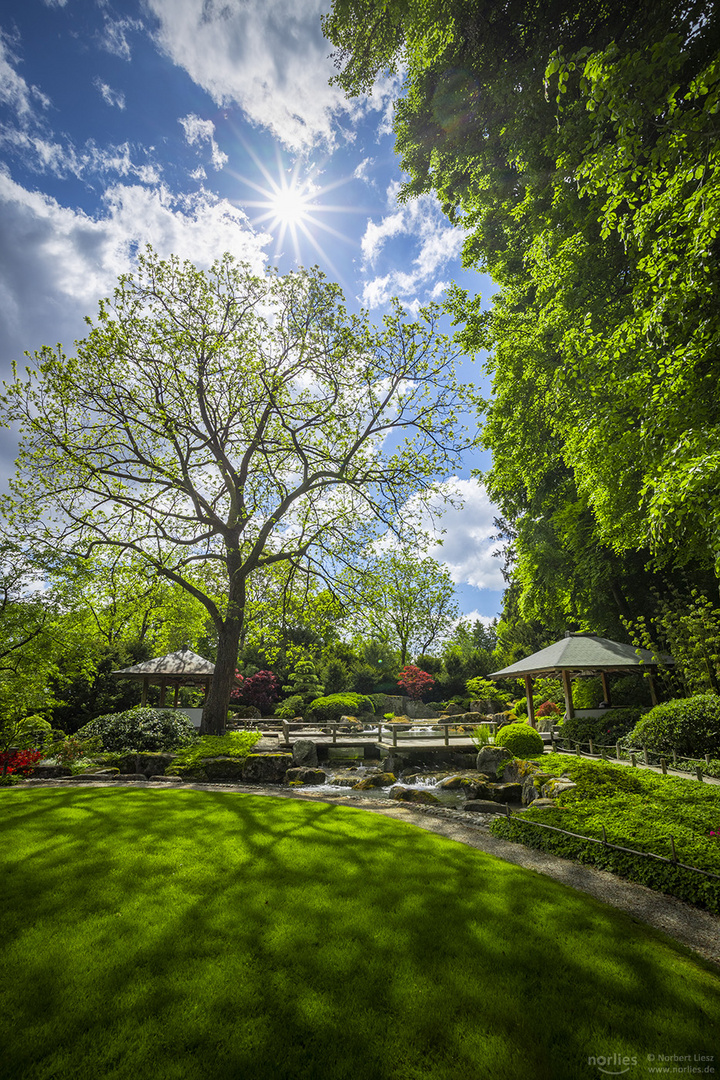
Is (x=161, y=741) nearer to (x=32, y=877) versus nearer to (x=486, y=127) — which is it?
(x=32, y=877)

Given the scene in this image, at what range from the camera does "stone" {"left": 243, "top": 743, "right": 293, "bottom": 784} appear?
39.1 ft

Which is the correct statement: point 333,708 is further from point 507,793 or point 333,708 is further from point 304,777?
point 507,793

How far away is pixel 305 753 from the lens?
1602 cm

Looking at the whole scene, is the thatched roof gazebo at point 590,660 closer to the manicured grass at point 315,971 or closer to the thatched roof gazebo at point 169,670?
the manicured grass at point 315,971

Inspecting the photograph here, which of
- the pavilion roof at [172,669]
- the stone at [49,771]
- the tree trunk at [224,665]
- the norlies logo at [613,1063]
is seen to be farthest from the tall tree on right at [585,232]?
the pavilion roof at [172,669]

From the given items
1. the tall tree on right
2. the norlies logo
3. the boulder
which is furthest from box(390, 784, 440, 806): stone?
the norlies logo

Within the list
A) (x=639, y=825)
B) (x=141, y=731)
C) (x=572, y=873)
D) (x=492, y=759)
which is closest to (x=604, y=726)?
(x=492, y=759)

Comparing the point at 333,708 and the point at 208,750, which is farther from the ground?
the point at 333,708

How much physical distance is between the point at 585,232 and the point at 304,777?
645 inches

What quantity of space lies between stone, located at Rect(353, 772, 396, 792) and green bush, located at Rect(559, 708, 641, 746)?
624 centimetres

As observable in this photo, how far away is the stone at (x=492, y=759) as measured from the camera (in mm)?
14062

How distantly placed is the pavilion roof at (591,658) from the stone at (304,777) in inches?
352

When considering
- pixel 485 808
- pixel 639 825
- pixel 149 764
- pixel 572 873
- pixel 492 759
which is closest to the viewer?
pixel 572 873

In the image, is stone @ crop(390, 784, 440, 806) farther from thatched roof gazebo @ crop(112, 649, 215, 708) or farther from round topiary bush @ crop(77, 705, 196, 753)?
thatched roof gazebo @ crop(112, 649, 215, 708)
